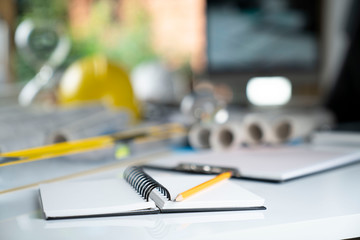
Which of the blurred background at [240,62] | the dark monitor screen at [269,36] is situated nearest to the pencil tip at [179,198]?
the blurred background at [240,62]

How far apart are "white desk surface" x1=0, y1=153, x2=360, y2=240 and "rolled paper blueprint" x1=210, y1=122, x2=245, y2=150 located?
0.92 feet

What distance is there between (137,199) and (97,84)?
60cm

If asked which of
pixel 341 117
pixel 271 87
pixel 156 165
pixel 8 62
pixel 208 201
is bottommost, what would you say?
pixel 208 201

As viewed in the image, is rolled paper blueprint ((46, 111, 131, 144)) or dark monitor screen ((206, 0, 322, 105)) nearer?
rolled paper blueprint ((46, 111, 131, 144))

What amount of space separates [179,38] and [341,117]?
298 centimetres

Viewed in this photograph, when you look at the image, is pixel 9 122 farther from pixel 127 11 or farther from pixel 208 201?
pixel 127 11

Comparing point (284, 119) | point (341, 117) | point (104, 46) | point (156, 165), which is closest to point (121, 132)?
point (156, 165)

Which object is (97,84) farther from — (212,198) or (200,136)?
(212,198)

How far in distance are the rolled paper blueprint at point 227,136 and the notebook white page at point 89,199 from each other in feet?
0.93

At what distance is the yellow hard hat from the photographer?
957mm

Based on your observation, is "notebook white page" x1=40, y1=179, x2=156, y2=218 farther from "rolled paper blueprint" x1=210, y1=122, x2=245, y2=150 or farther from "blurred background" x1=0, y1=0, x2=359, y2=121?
"blurred background" x1=0, y1=0, x2=359, y2=121

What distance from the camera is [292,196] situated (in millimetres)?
436

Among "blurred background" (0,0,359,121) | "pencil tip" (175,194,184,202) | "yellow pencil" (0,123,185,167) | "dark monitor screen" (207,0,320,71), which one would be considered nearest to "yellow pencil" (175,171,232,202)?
"pencil tip" (175,194,184,202)

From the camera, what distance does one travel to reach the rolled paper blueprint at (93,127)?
65cm
